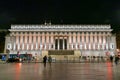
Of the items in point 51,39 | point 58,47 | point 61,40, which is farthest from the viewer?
point 61,40

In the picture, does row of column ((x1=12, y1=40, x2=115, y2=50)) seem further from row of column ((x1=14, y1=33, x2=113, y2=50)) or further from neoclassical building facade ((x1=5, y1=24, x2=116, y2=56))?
row of column ((x1=14, y1=33, x2=113, y2=50))

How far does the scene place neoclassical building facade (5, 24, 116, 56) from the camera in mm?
123188

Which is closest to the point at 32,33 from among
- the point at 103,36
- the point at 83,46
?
the point at 83,46

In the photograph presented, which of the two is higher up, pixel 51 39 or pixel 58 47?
pixel 51 39

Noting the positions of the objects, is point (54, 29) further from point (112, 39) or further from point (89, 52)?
point (112, 39)

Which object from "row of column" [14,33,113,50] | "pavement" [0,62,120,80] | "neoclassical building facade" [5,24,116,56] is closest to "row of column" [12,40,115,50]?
"neoclassical building facade" [5,24,116,56]

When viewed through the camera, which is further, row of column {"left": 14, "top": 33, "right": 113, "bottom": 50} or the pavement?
row of column {"left": 14, "top": 33, "right": 113, "bottom": 50}

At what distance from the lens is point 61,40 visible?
413ft

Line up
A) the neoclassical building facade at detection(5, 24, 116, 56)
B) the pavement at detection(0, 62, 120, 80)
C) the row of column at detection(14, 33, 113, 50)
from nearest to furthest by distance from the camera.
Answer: the pavement at detection(0, 62, 120, 80), the neoclassical building facade at detection(5, 24, 116, 56), the row of column at detection(14, 33, 113, 50)

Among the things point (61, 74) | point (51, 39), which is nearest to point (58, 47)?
point (51, 39)

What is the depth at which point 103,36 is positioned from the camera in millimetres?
127250

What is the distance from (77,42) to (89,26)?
15.1 meters

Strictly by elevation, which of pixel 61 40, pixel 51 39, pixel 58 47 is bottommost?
pixel 58 47

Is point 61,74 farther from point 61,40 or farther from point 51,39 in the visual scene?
point 61,40
